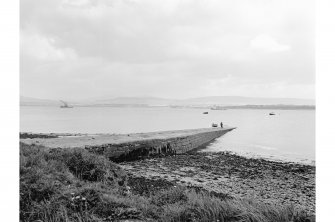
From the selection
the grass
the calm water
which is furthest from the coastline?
the calm water

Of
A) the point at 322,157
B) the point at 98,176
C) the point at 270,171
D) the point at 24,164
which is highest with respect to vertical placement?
the point at 322,157

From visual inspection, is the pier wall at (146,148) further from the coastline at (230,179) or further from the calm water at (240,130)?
the calm water at (240,130)

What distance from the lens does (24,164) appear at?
245 inches

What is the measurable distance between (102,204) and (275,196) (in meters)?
7.35

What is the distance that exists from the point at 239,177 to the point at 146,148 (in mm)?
7510

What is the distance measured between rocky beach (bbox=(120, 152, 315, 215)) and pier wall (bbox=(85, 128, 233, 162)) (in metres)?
0.81

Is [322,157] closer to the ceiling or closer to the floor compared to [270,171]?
closer to the ceiling

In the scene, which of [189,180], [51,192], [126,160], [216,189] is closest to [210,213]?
[51,192]

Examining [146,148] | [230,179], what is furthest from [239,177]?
[146,148]

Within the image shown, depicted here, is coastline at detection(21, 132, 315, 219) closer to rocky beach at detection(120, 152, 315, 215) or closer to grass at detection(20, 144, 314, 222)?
rocky beach at detection(120, 152, 315, 215)

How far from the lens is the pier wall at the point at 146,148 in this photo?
52.4ft

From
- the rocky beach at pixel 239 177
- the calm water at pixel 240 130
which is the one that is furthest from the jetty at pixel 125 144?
the calm water at pixel 240 130

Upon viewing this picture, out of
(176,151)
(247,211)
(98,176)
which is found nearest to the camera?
(247,211)

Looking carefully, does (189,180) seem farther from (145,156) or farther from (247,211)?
(247,211)
